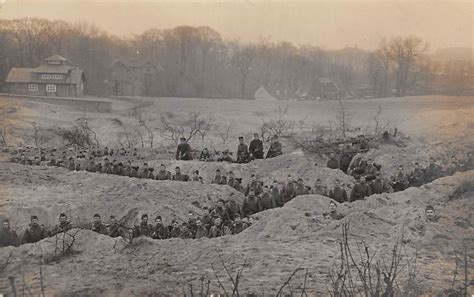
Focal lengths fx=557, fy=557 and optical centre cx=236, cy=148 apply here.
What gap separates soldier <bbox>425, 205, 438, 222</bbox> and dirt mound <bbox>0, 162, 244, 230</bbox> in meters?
5.09

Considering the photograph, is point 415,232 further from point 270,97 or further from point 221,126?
point 270,97

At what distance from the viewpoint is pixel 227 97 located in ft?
116

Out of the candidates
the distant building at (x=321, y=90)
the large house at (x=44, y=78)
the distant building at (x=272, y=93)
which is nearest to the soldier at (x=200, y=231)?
the large house at (x=44, y=78)

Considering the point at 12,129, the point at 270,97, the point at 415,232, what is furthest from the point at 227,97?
the point at 415,232

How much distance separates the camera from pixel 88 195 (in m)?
13.1

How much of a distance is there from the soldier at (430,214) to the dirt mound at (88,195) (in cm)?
509

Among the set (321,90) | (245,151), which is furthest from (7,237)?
(321,90)

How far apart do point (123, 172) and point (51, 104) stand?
13.7 metres

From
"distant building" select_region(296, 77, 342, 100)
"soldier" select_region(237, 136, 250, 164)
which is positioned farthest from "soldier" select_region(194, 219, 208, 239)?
"distant building" select_region(296, 77, 342, 100)

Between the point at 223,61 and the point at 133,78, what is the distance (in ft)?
18.3

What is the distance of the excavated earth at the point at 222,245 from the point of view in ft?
24.9

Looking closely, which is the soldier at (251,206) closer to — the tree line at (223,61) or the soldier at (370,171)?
the soldier at (370,171)

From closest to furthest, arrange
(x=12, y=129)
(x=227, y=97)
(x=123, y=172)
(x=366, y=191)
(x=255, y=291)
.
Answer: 1. (x=255, y=291)
2. (x=366, y=191)
3. (x=123, y=172)
4. (x=12, y=129)
5. (x=227, y=97)

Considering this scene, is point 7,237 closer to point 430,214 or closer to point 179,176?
point 179,176
